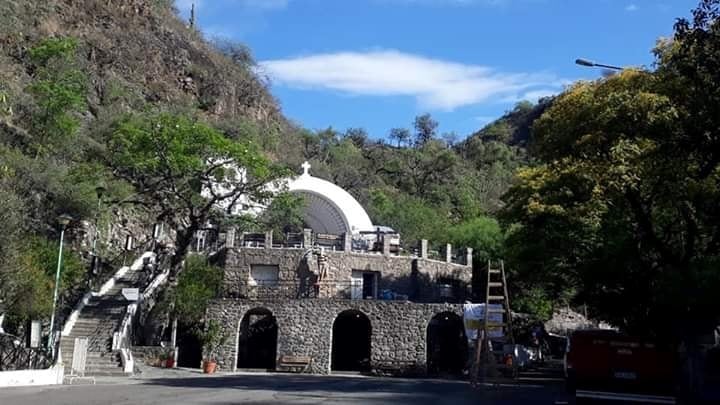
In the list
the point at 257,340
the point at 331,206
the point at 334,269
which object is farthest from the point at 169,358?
the point at 331,206

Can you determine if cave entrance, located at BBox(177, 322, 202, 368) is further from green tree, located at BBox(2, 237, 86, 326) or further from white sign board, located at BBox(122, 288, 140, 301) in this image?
white sign board, located at BBox(122, 288, 140, 301)

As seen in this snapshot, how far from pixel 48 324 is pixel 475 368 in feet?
48.2

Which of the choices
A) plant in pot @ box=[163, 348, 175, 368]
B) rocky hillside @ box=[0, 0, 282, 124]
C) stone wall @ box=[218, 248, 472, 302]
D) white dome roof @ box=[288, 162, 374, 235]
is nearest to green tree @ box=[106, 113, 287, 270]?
plant in pot @ box=[163, 348, 175, 368]

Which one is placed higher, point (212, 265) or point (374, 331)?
point (212, 265)

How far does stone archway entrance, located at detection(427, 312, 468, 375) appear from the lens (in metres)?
35.7

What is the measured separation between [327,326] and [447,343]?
6732 mm

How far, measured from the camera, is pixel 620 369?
15180mm

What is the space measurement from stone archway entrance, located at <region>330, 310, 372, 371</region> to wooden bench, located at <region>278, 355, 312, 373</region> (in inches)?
170

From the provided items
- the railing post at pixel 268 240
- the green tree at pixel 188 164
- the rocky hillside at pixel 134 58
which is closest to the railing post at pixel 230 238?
the railing post at pixel 268 240

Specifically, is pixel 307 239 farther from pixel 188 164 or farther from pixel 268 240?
pixel 188 164

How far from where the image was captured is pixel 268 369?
34.4 metres

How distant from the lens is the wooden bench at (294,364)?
109ft

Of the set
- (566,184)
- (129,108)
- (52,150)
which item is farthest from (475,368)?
(129,108)

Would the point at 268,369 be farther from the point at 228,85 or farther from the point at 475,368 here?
the point at 228,85
